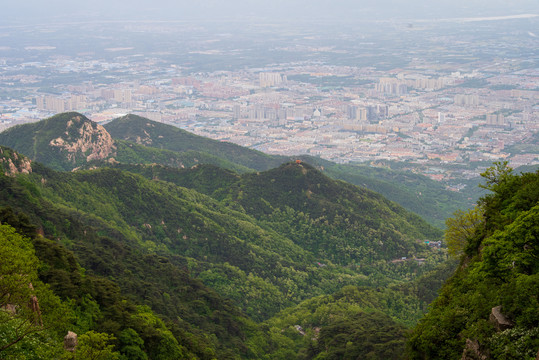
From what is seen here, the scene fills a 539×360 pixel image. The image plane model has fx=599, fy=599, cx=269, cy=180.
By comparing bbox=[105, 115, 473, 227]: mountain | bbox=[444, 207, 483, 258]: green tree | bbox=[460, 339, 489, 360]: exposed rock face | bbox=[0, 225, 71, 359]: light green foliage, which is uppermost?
bbox=[0, 225, 71, 359]: light green foliage

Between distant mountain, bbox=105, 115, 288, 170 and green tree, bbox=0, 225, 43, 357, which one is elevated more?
green tree, bbox=0, 225, 43, 357

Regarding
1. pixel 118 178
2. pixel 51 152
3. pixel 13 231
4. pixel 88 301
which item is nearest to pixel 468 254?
pixel 88 301

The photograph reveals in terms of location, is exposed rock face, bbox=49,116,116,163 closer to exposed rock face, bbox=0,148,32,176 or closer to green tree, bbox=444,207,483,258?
exposed rock face, bbox=0,148,32,176

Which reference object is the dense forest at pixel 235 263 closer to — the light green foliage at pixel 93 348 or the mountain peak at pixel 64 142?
the light green foliage at pixel 93 348

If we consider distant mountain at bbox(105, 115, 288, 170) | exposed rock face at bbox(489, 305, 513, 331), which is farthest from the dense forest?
distant mountain at bbox(105, 115, 288, 170)

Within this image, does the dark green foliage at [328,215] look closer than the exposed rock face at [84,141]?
Yes

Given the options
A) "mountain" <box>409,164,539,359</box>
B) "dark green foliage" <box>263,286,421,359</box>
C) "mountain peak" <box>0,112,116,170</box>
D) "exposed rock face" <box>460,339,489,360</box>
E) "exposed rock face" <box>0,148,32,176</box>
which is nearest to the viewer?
"mountain" <box>409,164,539,359</box>

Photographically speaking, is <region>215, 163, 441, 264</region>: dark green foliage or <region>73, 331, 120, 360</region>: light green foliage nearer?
<region>73, 331, 120, 360</region>: light green foliage

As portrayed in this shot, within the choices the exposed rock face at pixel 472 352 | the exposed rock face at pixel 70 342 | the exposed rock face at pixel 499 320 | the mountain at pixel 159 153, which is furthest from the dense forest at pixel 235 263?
the mountain at pixel 159 153
